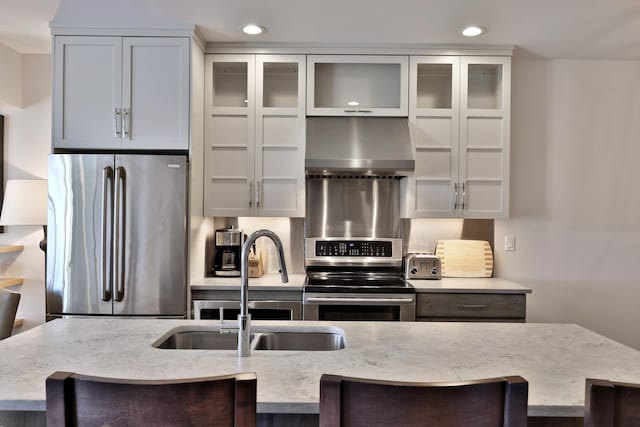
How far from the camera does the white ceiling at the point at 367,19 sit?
8.33 feet

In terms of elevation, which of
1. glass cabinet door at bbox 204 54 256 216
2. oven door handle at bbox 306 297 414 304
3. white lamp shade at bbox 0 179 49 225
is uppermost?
glass cabinet door at bbox 204 54 256 216

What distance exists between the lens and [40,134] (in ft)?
11.2

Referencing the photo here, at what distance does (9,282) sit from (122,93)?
5.29ft

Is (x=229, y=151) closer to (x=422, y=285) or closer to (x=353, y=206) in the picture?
(x=353, y=206)

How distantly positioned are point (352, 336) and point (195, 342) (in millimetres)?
638

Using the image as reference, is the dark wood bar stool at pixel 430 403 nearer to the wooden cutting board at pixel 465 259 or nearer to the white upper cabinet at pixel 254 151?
the white upper cabinet at pixel 254 151

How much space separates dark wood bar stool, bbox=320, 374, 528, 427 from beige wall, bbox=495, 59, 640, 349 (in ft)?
9.10

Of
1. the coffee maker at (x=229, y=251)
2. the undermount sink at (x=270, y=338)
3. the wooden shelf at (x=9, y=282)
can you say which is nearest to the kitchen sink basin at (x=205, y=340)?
the undermount sink at (x=270, y=338)

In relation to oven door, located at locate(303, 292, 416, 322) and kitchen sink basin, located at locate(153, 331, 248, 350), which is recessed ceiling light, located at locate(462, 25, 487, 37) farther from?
kitchen sink basin, located at locate(153, 331, 248, 350)

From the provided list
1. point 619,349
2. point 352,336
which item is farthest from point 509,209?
point 352,336

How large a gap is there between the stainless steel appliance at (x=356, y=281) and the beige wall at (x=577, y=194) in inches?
34.9

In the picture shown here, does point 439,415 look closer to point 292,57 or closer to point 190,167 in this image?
point 190,167

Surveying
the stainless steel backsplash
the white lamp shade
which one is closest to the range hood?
the stainless steel backsplash

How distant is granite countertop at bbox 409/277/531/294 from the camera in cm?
294
